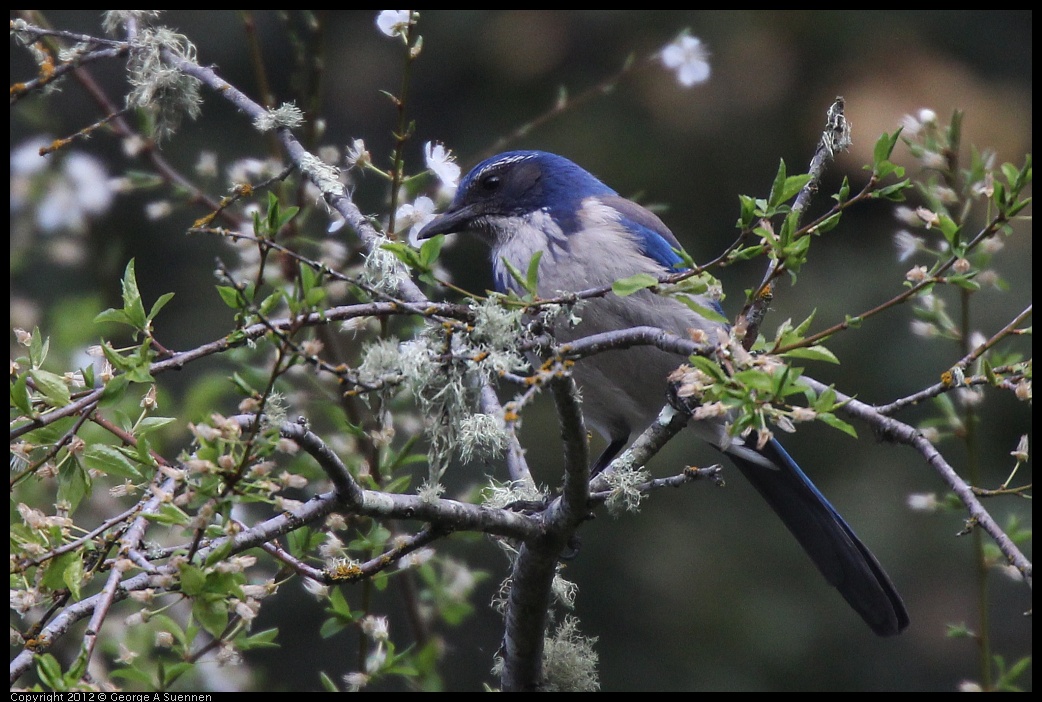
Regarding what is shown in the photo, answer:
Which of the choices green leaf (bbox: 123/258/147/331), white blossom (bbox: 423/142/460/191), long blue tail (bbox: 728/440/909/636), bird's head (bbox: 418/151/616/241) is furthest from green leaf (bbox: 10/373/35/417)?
long blue tail (bbox: 728/440/909/636)

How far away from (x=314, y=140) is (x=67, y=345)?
105 cm

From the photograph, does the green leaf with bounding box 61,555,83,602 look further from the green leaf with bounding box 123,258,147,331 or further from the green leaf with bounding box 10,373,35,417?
the green leaf with bounding box 123,258,147,331

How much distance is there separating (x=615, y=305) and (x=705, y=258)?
393 centimetres

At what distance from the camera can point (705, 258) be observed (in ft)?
24.4

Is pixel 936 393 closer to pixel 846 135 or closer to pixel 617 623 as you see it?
pixel 846 135

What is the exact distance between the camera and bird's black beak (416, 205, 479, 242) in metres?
4.32

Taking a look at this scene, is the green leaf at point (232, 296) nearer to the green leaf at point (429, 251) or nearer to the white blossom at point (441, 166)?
the green leaf at point (429, 251)

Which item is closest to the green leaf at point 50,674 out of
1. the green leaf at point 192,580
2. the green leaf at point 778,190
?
the green leaf at point 192,580

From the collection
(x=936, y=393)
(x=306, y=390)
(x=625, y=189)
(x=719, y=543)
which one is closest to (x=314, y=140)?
(x=306, y=390)

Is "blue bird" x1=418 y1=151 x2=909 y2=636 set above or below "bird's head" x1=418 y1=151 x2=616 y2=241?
below

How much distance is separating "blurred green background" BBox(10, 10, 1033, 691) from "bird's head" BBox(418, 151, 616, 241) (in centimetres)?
228

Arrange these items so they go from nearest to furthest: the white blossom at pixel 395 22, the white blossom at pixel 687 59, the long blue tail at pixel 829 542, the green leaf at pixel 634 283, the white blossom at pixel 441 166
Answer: the green leaf at pixel 634 283 < the white blossom at pixel 395 22 < the white blossom at pixel 441 166 < the long blue tail at pixel 829 542 < the white blossom at pixel 687 59

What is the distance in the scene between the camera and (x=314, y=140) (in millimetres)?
3666

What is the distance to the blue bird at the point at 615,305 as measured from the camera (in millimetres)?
3719
